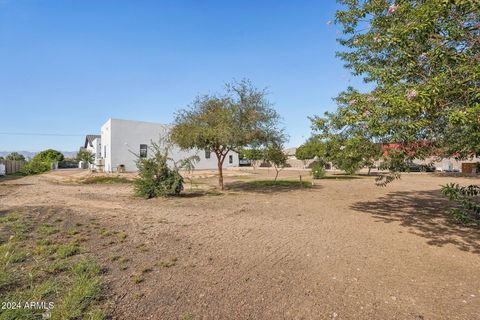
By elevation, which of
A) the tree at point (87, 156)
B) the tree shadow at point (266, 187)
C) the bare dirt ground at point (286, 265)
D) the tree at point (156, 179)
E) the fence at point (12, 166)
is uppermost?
the tree at point (87, 156)

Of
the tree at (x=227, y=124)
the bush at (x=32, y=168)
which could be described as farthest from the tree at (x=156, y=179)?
the bush at (x=32, y=168)

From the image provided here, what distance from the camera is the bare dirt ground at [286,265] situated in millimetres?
3195

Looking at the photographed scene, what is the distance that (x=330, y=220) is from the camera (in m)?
8.00

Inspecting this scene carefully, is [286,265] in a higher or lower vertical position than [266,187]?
lower

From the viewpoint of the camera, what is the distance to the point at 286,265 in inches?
177

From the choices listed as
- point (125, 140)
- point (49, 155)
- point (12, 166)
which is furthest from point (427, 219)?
point (49, 155)

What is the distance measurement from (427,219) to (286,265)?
229 inches

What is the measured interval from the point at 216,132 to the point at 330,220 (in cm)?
678

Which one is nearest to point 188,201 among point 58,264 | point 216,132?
point 216,132

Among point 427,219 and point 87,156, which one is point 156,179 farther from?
point 87,156

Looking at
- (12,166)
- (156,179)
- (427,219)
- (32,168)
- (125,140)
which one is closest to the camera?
(427,219)

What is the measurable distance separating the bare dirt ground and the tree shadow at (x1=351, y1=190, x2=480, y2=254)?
0.04 meters

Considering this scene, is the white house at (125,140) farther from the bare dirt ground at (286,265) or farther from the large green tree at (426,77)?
the large green tree at (426,77)

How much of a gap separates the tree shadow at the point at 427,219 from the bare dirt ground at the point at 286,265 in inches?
1.5
